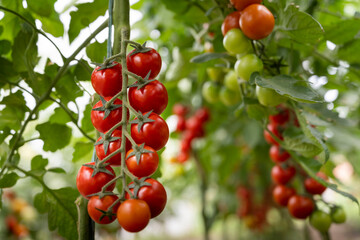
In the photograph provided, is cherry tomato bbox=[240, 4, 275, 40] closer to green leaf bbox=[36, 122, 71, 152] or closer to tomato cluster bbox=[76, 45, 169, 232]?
tomato cluster bbox=[76, 45, 169, 232]

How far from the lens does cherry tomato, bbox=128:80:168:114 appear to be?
337 millimetres

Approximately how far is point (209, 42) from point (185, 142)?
595 mm

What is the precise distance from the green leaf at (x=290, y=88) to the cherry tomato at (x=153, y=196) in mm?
183

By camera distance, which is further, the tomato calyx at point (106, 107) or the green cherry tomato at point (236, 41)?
the green cherry tomato at point (236, 41)

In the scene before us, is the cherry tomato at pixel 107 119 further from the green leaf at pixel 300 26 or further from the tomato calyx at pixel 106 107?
the green leaf at pixel 300 26

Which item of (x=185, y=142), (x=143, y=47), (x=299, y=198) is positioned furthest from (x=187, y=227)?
(x=143, y=47)

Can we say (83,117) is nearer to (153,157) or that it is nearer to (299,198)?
(153,157)

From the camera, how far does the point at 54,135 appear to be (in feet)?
1.70

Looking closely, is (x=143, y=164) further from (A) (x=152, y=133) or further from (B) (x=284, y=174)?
(B) (x=284, y=174)

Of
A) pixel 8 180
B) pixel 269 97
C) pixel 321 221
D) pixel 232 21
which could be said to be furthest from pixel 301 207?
pixel 8 180

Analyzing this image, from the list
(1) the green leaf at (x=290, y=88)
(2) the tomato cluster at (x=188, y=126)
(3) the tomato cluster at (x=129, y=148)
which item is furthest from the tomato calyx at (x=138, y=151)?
(2) the tomato cluster at (x=188, y=126)

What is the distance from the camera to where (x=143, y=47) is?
361 millimetres

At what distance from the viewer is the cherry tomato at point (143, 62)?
1.16ft

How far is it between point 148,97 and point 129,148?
58 millimetres
